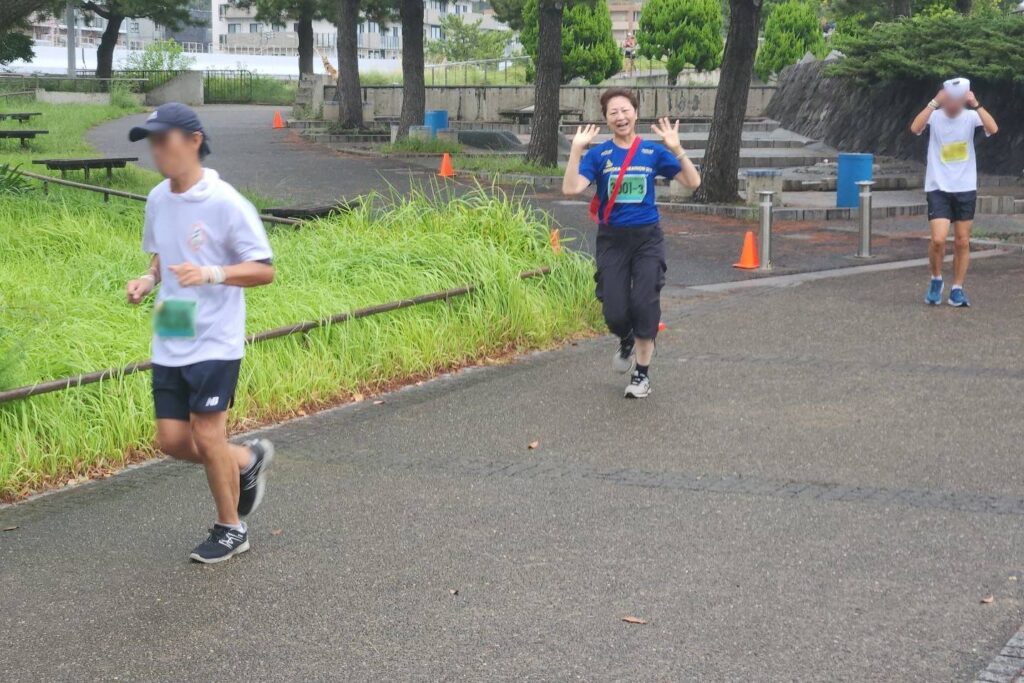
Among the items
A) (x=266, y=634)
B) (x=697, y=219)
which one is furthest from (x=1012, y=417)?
(x=697, y=219)

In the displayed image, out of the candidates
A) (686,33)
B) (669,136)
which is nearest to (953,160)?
(669,136)

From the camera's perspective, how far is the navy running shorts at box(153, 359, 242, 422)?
17.6 ft

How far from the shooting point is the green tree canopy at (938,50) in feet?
81.7

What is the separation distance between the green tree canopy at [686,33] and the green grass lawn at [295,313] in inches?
1428

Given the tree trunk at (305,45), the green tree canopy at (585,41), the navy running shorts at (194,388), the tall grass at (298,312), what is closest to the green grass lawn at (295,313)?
the tall grass at (298,312)

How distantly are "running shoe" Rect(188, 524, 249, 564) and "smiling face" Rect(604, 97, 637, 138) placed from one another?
11.5ft

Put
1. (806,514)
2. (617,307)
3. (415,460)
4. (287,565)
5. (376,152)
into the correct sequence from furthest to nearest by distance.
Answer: (376,152) → (617,307) → (415,460) → (806,514) → (287,565)

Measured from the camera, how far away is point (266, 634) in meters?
4.85

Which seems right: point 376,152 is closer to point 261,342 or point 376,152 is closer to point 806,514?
point 261,342

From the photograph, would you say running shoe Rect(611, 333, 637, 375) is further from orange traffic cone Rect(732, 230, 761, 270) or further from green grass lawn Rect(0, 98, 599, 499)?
orange traffic cone Rect(732, 230, 761, 270)

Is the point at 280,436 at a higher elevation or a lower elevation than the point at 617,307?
lower

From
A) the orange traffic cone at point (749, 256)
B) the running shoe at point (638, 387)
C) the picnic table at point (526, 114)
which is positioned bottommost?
the running shoe at point (638, 387)

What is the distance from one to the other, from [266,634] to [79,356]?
3562 mm

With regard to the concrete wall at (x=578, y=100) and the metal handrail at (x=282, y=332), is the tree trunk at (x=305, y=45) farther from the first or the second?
the metal handrail at (x=282, y=332)
